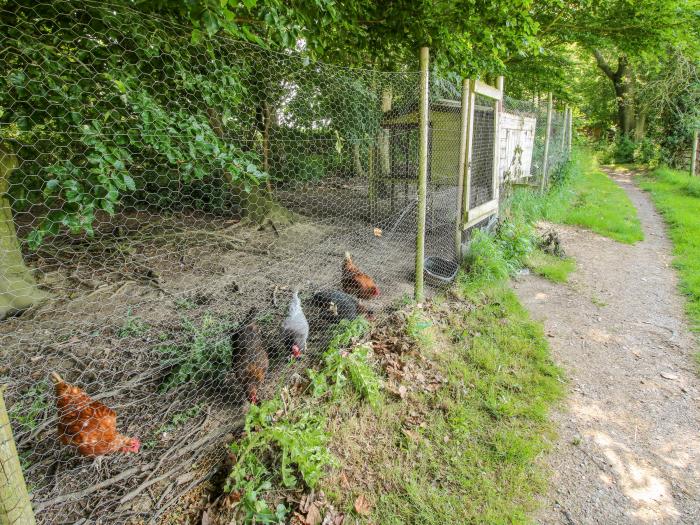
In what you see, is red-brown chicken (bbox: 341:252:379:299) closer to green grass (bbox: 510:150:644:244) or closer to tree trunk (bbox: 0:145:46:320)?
tree trunk (bbox: 0:145:46:320)

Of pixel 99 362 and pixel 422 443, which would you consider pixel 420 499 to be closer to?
pixel 422 443

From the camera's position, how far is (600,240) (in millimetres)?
5945

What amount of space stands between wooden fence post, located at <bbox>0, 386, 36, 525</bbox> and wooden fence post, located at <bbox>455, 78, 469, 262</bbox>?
3859 millimetres

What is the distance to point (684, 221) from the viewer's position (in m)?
6.38

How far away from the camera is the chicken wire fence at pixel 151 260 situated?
1884mm

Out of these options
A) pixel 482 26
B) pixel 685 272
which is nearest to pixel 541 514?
pixel 482 26

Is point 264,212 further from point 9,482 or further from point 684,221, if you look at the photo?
point 684,221

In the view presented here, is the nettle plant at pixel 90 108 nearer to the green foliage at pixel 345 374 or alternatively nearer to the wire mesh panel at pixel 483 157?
the green foliage at pixel 345 374

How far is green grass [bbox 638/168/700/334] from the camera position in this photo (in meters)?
4.04

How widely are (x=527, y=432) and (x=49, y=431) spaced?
8.77 ft

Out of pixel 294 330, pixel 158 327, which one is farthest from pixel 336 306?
pixel 158 327

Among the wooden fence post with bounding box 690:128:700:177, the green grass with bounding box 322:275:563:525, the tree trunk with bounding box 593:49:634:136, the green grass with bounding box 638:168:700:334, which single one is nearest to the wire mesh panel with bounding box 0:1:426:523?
the green grass with bounding box 322:275:563:525

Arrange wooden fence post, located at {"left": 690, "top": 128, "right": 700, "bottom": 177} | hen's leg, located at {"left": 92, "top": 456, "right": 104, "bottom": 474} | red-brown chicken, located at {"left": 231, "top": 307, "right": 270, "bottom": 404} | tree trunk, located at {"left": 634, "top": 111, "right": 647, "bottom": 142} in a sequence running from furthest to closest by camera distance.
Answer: tree trunk, located at {"left": 634, "top": 111, "right": 647, "bottom": 142} → wooden fence post, located at {"left": 690, "top": 128, "right": 700, "bottom": 177} → red-brown chicken, located at {"left": 231, "top": 307, "right": 270, "bottom": 404} → hen's leg, located at {"left": 92, "top": 456, "right": 104, "bottom": 474}

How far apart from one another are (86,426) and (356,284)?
2.25 m
